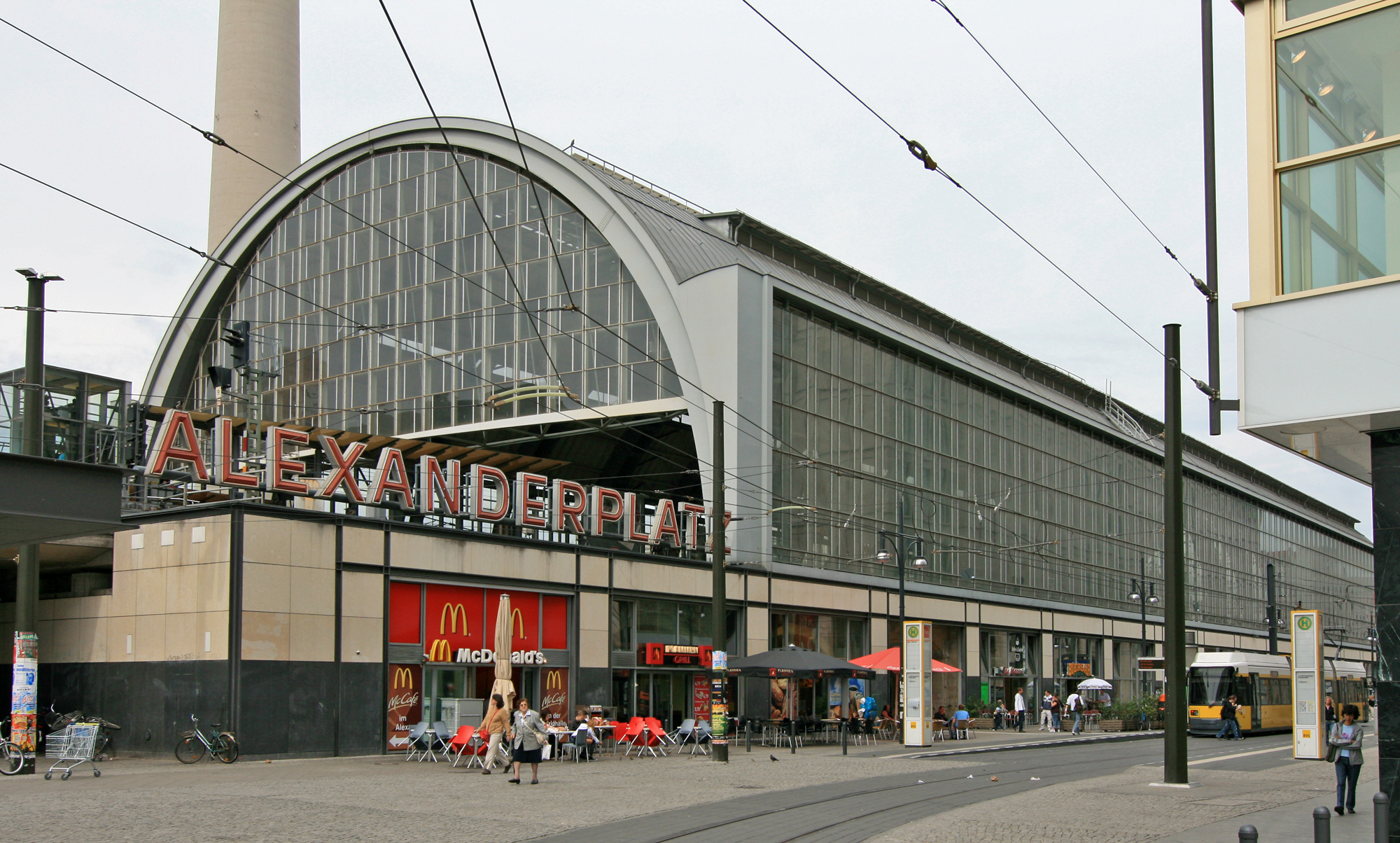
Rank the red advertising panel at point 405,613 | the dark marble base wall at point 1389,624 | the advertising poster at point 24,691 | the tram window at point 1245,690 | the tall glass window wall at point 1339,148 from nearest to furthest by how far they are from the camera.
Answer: the dark marble base wall at point 1389,624, the tall glass window wall at point 1339,148, the advertising poster at point 24,691, the red advertising panel at point 405,613, the tram window at point 1245,690

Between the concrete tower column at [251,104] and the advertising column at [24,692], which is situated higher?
the concrete tower column at [251,104]

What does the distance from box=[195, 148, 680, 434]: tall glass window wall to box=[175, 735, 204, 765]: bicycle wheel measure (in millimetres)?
21711

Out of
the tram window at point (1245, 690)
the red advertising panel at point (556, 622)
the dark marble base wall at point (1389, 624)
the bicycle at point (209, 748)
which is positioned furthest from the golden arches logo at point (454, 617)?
the tram window at point (1245, 690)

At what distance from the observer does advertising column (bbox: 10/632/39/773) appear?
77.3ft

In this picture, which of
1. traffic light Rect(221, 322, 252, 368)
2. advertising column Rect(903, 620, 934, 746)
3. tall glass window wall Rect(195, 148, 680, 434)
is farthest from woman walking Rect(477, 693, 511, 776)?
tall glass window wall Rect(195, 148, 680, 434)

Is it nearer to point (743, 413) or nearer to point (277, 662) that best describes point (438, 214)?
point (743, 413)

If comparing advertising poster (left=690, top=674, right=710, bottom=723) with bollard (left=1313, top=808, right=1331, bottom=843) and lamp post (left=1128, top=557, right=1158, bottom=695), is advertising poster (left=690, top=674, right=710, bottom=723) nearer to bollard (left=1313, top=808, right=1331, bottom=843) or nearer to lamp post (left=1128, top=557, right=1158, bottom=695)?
lamp post (left=1128, top=557, right=1158, bottom=695)

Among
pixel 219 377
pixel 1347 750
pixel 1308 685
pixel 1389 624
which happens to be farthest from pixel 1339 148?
pixel 219 377

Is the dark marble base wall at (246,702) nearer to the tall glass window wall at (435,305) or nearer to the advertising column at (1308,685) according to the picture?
the tall glass window wall at (435,305)

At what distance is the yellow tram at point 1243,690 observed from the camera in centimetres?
4369

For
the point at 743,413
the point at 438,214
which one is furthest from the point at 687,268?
the point at 438,214

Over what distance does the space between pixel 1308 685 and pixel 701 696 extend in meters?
17.4

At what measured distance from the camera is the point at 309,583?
91.6ft

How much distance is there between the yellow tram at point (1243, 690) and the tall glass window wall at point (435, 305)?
824 inches
